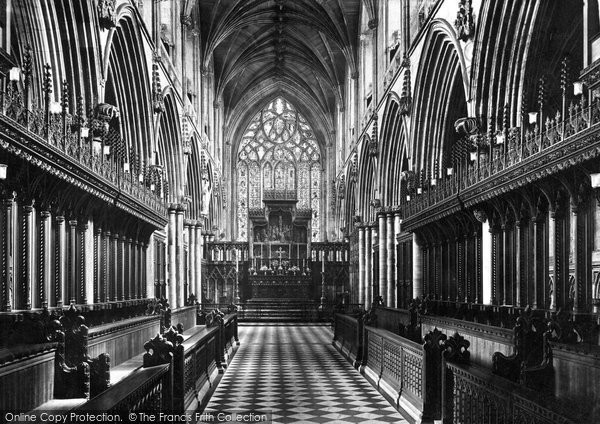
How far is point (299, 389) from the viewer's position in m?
11.2

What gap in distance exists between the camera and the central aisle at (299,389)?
30.0 ft

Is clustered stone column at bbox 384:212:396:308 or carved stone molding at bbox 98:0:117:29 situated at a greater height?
carved stone molding at bbox 98:0:117:29

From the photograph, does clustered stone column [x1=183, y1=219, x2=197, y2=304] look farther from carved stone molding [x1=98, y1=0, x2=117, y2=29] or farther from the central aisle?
carved stone molding [x1=98, y1=0, x2=117, y2=29]

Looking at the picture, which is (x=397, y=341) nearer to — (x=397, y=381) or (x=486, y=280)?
(x=397, y=381)

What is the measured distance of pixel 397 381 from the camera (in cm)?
1008

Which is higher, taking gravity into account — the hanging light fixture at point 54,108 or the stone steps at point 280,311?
the hanging light fixture at point 54,108

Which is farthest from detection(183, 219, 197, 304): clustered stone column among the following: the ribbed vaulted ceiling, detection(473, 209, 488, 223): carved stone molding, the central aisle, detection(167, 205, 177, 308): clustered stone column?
detection(473, 209, 488, 223): carved stone molding

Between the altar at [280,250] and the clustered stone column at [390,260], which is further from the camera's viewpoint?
the altar at [280,250]

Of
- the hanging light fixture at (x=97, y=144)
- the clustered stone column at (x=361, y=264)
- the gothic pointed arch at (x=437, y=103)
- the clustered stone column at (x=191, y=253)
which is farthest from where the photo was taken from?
the clustered stone column at (x=361, y=264)

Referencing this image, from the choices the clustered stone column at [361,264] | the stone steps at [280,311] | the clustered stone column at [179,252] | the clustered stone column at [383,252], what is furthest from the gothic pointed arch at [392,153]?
the clustered stone column at [179,252]

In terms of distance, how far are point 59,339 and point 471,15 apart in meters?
11.2

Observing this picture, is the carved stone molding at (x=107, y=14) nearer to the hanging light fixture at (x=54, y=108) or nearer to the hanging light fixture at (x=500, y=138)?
the hanging light fixture at (x=54, y=108)

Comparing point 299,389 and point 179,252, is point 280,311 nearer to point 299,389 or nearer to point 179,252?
point 179,252

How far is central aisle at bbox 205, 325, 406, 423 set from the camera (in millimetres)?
9141
